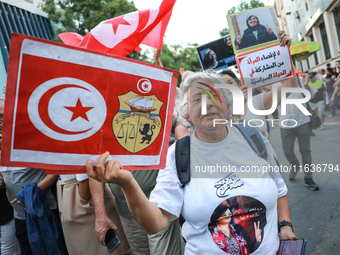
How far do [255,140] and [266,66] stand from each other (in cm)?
121

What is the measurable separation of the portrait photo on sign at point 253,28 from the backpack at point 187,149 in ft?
4.08

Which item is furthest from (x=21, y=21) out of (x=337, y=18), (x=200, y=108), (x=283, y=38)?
(x=337, y=18)

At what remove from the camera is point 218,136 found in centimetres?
163

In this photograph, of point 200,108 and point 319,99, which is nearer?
point 200,108

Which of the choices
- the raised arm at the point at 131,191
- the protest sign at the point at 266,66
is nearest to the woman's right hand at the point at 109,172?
the raised arm at the point at 131,191

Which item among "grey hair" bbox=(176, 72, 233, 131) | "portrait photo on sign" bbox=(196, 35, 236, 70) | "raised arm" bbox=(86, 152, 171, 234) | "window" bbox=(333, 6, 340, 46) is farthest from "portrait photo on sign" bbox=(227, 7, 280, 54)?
"window" bbox=(333, 6, 340, 46)

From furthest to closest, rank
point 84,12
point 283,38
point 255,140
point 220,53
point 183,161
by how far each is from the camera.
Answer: point 84,12
point 220,53
point 283,38
point 255,140
point 183,161

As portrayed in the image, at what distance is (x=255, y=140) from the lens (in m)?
1.62

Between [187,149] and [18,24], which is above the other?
[18,24]

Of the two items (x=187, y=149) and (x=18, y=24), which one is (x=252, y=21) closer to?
(x=187, y=149)

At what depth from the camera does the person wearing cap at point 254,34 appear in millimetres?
2506

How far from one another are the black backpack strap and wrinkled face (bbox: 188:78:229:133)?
0.52 ft

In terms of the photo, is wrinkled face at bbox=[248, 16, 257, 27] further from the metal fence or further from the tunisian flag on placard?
the metal fence

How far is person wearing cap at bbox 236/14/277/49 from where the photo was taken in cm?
251
